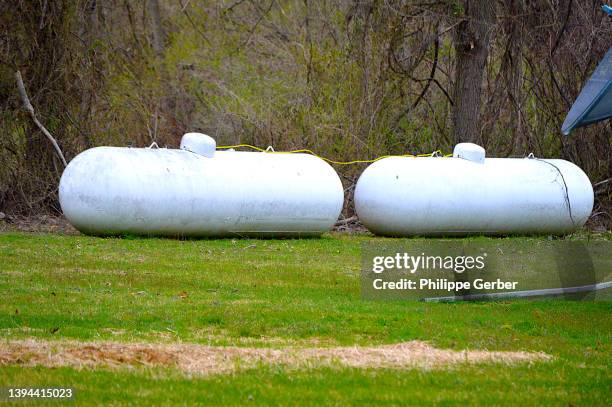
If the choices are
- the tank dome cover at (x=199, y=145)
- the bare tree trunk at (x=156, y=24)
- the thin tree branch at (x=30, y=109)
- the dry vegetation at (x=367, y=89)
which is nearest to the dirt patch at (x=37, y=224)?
the dry vegetation at (x=367, y=89)

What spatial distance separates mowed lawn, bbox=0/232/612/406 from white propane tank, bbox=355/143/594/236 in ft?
9.14

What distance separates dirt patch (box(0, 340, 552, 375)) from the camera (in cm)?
601

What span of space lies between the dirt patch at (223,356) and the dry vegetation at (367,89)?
11316 millimetres

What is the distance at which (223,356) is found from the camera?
6.34 metres

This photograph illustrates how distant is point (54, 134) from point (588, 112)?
1165 cm

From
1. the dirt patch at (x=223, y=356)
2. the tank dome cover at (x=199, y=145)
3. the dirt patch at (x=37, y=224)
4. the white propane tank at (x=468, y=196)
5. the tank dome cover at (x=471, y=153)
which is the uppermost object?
the dirt patch at (x=223, y=356)

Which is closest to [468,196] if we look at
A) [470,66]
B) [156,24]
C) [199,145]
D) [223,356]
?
[199,145]

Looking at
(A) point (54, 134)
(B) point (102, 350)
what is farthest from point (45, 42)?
(B) point (102, 350)

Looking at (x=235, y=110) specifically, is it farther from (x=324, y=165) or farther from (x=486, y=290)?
(x=486, y=290)

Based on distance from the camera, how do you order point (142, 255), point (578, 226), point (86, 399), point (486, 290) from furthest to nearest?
point (578, 226) < point (142, 255) < point (486, 290) < point (86, 399)

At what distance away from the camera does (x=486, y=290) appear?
9312mm

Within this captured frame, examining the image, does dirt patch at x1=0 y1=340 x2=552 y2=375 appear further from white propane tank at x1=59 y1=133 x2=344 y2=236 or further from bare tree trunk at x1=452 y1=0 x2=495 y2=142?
bare tree trunk at x1=452 y1=0 x2=495 y2=142

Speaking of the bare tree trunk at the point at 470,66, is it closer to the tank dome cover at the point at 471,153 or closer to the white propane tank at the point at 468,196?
the white propane tank at the point at 468,196

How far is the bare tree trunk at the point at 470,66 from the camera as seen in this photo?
1955cm
